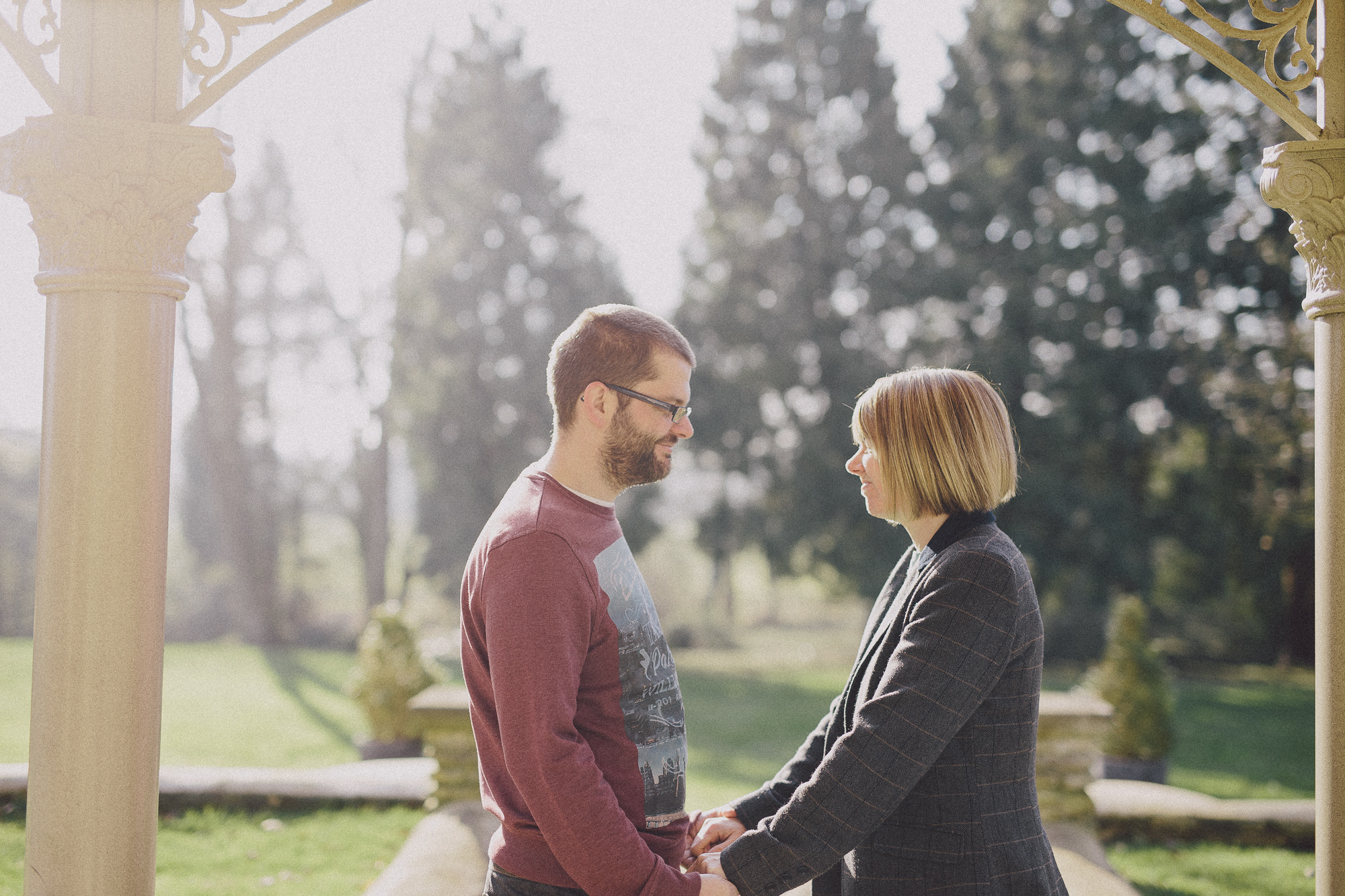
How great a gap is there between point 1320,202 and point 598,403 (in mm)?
2323

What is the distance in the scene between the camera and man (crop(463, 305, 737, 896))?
196cm

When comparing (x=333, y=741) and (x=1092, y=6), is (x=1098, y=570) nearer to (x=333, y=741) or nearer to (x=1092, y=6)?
(x=1092, y=6)

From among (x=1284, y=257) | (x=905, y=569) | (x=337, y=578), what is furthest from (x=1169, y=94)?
(x=337, y=578)

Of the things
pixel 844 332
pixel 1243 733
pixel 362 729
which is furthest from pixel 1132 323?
pixel 362 729

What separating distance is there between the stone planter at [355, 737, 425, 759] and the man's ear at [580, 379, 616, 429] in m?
6.20

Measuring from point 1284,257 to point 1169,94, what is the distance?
141 inches

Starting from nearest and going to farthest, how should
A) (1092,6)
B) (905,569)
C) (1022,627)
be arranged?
(1022,627) → (905,569) → (1092,6)

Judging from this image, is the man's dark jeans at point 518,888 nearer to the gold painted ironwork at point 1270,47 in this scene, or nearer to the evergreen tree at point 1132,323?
the gold painted ironwork at point 1270,47

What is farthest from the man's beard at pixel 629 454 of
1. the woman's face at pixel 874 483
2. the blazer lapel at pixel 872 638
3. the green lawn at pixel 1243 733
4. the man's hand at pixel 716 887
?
the green lawn at pixel 1243 733

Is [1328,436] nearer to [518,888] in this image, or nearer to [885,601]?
[885,601]

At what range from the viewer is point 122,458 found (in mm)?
2820

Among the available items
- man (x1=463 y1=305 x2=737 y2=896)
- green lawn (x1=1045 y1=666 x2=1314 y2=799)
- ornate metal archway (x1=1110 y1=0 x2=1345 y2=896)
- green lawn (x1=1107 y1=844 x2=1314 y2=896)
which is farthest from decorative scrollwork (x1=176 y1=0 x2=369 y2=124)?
green lawn (x1=1045 y1=666 x2=1314 y2=799)

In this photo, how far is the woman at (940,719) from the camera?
6.89 feet

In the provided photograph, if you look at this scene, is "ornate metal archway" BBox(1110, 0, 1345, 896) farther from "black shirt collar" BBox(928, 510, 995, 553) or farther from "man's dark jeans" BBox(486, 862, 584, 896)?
"man's dark jeans" BBox(486, 862, 584, 896)
